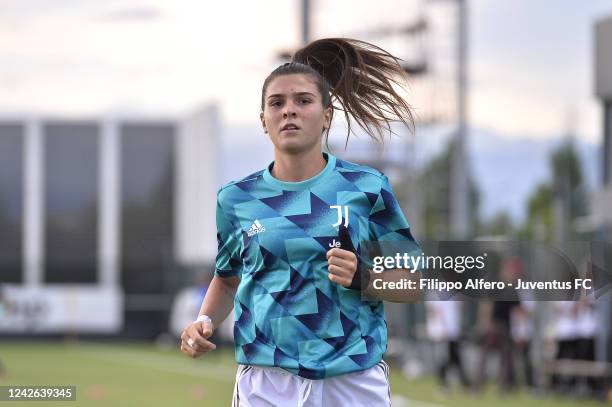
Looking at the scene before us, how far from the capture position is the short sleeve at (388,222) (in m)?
5.52

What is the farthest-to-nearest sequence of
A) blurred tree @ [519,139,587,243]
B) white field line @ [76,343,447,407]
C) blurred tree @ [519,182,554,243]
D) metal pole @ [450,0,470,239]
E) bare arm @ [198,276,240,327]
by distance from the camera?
1. blurred tree @ [519,182,554,243]
2. blurred tree @ [519,139,587,243]
3. metal pole @ [450,0,470,239]
4. white field line @ [76,343,447,407]
5. bare arm @ [198,276,240,327]

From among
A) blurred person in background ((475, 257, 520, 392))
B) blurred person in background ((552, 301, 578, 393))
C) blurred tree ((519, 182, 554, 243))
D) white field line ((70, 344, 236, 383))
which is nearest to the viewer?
blurred person in background ((552, 301, 578, 393))

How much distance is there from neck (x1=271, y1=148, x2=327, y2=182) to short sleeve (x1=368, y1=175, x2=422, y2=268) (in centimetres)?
25

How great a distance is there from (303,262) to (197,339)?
1.58 feet

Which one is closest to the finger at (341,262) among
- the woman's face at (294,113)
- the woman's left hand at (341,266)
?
the woman's left hand at (341,266)

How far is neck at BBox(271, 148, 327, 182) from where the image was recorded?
547 cm

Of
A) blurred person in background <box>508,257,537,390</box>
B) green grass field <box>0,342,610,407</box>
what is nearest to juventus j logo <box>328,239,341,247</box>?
green grass field <box>0,342,610,407</box>

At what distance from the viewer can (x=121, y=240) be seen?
49469 mm

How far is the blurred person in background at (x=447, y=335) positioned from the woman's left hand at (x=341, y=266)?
16.4m

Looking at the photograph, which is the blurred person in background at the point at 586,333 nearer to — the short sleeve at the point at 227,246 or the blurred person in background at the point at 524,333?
the blurred person in background at the point at 524,333

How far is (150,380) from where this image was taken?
23.4 meters

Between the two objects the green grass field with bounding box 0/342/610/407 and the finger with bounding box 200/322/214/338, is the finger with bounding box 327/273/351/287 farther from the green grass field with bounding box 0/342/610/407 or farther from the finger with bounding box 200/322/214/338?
the green grass field with bounding box 0/342/610/407

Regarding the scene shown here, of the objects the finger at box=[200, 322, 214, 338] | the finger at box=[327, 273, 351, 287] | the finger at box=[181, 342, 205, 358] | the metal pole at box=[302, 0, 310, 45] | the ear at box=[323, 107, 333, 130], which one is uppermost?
the metal pole at box=[302, 0, 310, 45]

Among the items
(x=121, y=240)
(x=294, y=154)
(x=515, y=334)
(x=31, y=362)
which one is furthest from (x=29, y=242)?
(x=294, y=154)
